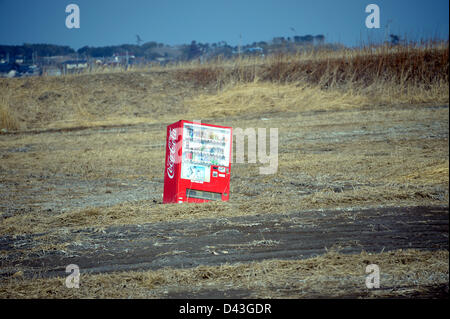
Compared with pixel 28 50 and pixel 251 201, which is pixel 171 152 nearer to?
pixel 251 201

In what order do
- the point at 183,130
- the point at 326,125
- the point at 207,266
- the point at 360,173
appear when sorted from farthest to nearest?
the point at 326,125
the point at 360,173
the point at 183,130
the point at 207,266

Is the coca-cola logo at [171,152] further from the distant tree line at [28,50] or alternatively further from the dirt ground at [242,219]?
the distant tree line at [28,50]

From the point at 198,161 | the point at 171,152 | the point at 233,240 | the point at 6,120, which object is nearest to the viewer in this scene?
the point at 233,240

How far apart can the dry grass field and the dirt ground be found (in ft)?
0.10

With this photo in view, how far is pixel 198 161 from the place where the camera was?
327 inches

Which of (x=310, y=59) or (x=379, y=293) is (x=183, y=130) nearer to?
(x=379, y=293)

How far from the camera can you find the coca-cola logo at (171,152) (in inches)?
329

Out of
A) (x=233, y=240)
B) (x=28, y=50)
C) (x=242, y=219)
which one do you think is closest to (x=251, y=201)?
(x=242, y=219)

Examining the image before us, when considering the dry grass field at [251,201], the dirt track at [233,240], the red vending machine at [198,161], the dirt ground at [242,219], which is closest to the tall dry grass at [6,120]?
the dry grass field at [251,201]

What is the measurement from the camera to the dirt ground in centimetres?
545

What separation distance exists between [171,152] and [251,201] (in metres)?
1.60

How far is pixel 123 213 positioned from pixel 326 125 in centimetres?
1170

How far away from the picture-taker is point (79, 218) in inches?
323
